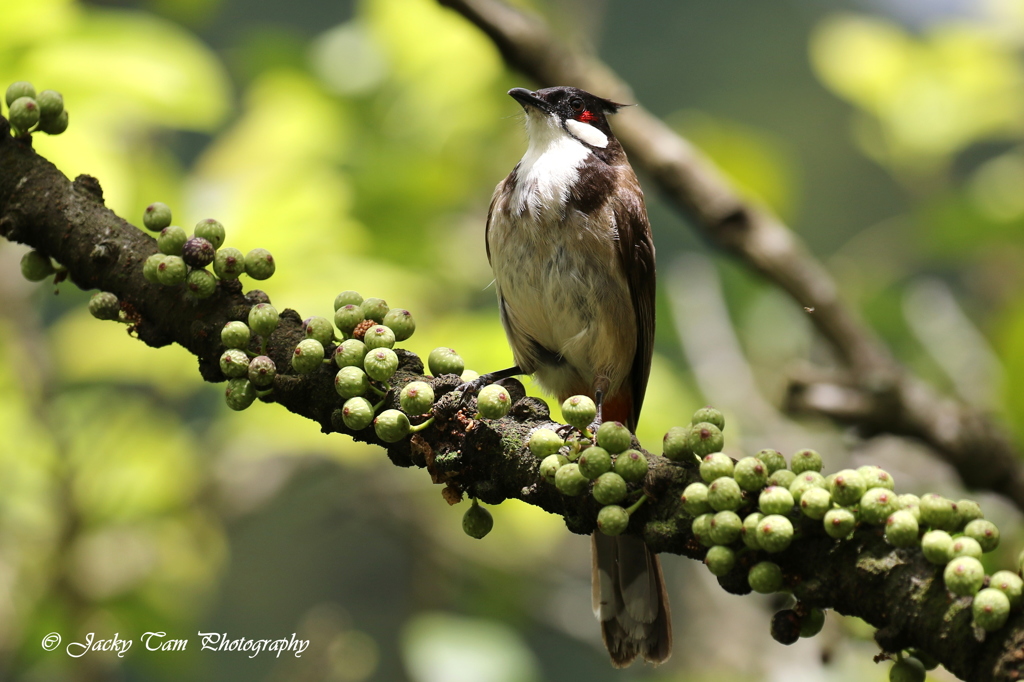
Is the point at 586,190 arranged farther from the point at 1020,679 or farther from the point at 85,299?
the point at 85,299

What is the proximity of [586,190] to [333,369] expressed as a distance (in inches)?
48.6

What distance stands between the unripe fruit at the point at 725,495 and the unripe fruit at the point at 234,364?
0.82m

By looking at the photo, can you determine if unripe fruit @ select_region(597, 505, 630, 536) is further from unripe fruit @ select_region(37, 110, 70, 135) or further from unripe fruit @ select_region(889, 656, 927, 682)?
unripe fruit @ select_region(37, 110, 70, 135)

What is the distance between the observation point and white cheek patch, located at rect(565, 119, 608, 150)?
2879mm

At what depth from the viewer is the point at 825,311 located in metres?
3.17

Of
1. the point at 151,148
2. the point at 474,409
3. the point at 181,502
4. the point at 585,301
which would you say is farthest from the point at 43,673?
the point at 474,409

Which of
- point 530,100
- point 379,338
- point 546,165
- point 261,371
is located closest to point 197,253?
point 261,371

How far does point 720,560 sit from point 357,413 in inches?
24.1

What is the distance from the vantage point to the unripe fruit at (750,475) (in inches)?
52.1

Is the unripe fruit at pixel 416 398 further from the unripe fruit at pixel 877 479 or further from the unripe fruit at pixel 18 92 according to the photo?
the unripe fruit at pixel 18 92

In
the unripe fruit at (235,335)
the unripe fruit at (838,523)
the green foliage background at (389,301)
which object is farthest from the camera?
the green foliage background at (389,301)

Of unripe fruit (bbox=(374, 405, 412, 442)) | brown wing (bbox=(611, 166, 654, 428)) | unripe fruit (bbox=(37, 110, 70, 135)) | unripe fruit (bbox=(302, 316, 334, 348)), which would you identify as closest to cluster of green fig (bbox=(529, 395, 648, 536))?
unripe fruit (bbox=(374, 405, 412, 442))

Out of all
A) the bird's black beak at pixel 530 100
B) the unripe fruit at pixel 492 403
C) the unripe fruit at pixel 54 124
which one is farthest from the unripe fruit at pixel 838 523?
the bird's black beak at pixel 530 100

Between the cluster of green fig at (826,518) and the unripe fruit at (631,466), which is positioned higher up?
the cluster of green fig at (826,518)
